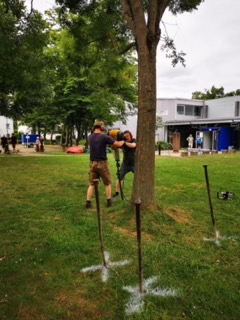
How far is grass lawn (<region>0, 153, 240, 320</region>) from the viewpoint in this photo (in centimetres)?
272

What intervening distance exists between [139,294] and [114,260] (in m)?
0.75

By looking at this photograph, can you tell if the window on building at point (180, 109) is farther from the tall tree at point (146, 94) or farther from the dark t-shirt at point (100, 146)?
the tall tree at point (146, 94)

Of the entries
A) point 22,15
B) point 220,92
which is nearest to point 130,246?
point 22,15

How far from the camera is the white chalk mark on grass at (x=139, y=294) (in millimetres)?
2711

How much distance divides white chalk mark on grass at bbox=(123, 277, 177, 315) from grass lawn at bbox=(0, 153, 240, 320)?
0.11 feet

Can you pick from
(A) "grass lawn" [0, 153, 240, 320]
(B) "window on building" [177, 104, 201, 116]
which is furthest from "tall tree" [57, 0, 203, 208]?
(B) "window on building" [177, 104, 201, 116]

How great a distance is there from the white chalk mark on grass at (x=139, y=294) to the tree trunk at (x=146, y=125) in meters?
1.98

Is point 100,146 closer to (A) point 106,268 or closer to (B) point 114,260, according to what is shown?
(B) point 114,260

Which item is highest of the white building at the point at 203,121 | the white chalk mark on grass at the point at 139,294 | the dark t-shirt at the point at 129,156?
the white building at the point at 203,121

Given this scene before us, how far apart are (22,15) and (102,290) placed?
791cm

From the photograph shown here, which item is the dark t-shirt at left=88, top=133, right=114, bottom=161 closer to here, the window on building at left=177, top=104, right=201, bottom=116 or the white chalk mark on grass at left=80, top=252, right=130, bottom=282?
the white chalk mark on grass at left=80, top=252, right=130, bottom=282

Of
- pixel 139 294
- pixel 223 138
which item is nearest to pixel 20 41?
pixel 139 294

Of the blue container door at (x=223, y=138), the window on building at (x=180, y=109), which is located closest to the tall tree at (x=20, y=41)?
→ the blue container door at (x=223, y=138)

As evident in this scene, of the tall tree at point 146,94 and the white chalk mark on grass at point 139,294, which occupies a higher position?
the tall tree at point 146,94
